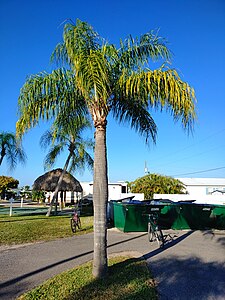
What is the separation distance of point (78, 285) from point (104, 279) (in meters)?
0.59

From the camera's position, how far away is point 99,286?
500 cm

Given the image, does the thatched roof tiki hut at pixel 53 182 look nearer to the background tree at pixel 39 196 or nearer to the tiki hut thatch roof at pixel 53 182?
the tiki hut thatch roof at pixel 53 182

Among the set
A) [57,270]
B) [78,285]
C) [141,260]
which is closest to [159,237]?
[141,260]

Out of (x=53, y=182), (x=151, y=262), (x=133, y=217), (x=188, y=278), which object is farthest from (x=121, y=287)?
(x=53, y=182)

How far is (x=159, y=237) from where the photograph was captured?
31.2 feet

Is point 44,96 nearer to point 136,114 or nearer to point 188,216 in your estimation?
point 136,114

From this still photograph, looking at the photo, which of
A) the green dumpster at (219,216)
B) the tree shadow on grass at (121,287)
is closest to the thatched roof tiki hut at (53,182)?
the green dumpster at (219,216)

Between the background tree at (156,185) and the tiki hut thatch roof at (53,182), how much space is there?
250 inches

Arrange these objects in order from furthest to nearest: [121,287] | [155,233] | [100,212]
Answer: [155,233] → [100,212] → [121,287]

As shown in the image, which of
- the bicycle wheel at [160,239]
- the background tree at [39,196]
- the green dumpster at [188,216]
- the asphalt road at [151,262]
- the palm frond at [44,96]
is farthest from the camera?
the background tree at [39,196]

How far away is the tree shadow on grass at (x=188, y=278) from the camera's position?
4966 mm

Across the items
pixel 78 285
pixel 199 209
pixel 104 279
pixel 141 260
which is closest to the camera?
pixel 78 285

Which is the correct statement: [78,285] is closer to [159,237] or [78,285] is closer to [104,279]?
[104,279]

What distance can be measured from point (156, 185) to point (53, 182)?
32.6ft
